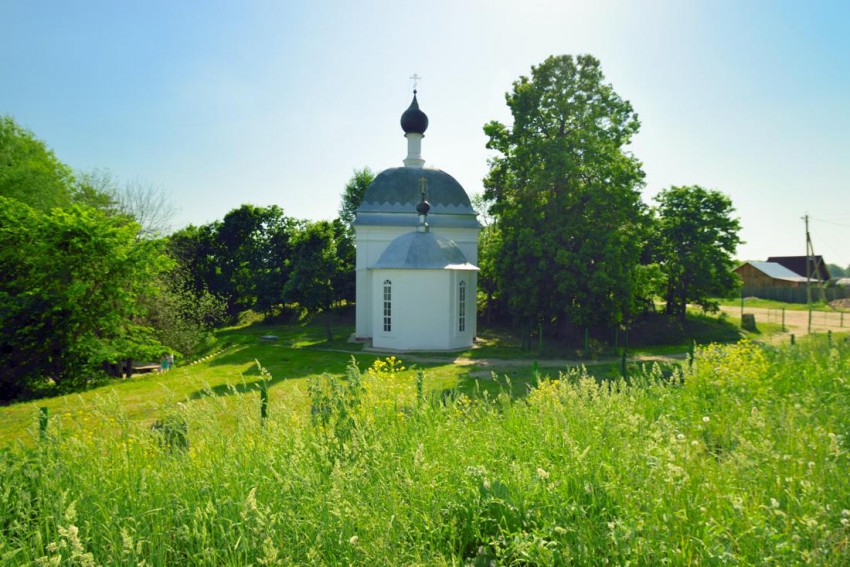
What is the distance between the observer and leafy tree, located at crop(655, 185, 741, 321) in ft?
83.3

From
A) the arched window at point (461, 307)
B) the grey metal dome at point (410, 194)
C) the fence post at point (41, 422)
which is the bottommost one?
the fence post at point (41, 422)

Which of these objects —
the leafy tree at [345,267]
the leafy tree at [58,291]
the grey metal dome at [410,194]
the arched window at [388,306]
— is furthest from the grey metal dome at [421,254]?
the leafy tree at [345,267]

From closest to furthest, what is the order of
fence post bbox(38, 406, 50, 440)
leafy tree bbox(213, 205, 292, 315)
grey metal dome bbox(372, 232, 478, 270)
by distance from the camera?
fence post bbox(38, 406, 50, 440) < grey metal dome bbox(372, 232, 478, 270) < leafy tree bbox(213, 205, 292, 315)

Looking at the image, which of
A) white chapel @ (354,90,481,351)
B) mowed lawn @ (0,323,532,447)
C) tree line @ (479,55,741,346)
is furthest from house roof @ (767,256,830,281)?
mowed lawn @ (0,323,532,447)

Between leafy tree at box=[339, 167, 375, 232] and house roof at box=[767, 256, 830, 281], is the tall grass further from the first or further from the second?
house roof at box=[767, 256, 830, 281]

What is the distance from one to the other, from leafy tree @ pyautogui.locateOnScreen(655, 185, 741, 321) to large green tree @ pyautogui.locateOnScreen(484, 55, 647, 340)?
7.56 meters

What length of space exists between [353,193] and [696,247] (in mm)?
31693

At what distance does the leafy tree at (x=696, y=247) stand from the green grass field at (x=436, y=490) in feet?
69.0

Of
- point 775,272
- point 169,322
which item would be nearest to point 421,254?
point 169,322

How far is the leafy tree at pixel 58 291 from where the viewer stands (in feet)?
44.7

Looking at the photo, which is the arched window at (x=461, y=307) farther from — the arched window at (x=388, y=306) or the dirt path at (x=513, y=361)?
the arched window at (x=388, y=306)

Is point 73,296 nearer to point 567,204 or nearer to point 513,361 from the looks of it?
point 513,361

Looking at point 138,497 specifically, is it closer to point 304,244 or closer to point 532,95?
point 532,95

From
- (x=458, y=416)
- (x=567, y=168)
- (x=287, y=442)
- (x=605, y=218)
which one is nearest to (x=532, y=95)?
(x=567, y=168)
